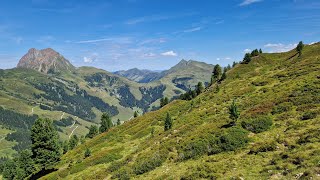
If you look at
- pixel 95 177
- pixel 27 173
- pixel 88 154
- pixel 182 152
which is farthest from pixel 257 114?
pixel 27 173

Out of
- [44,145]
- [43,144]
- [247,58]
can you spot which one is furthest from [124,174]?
[247,58]

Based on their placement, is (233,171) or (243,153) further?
(243,153)

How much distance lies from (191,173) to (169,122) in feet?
94.7

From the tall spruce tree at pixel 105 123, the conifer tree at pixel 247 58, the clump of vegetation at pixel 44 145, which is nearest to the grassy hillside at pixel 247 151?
the clump of vegetation at pixel 44 145

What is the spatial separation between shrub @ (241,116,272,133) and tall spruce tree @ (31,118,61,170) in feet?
111

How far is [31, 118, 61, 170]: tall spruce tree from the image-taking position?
161 ft

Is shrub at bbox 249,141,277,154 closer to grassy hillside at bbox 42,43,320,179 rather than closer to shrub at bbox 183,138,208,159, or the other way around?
grassy hillside at bbox 42,43,320,179

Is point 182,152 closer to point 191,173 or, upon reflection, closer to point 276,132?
point 191,173

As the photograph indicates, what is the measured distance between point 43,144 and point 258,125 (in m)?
36.5

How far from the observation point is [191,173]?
24.2 m

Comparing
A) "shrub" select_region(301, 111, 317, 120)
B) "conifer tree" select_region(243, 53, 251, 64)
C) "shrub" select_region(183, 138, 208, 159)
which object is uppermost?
"conifer tree" select_region(243, 53, 251, 64)

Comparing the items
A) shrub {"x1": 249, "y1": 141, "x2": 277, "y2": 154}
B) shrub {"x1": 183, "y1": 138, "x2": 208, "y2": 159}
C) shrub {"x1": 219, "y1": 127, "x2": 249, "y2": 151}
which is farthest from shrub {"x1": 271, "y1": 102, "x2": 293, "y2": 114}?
shrub {"x1": 249, "y1": 141, "x2": 277, "y2": 154}

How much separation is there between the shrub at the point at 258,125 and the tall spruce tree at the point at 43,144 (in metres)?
33.9

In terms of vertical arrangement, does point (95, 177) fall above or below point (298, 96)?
below
